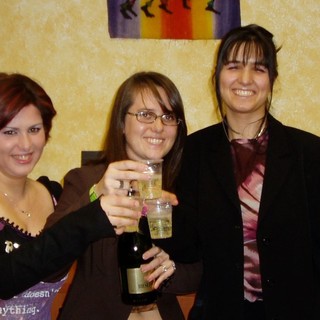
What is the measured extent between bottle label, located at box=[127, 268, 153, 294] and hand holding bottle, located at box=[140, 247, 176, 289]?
0.5 inches

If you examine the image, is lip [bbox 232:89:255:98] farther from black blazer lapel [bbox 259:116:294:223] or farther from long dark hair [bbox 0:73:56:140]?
long dark hair [bbox 0:73:56:140]

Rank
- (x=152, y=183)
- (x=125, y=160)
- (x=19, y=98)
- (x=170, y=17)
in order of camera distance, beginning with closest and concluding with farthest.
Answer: (x=152, y=183) → (x=125, y=160) → (x=19, y=98) → (x=170, y=17)

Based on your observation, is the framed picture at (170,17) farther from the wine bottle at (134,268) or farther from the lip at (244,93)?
the wine bottle at (134,268)

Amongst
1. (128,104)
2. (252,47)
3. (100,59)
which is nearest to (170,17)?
(100,59)

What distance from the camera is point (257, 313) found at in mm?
1462

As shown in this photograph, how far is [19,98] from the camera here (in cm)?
140

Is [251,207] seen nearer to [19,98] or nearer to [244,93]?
[244,93]

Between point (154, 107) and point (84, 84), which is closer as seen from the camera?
point (154, 107)

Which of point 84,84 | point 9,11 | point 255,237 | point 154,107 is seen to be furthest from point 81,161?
point 255,237

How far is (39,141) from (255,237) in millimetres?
795

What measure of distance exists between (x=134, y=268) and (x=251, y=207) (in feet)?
1.53

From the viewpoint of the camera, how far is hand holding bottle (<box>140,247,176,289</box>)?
124cm

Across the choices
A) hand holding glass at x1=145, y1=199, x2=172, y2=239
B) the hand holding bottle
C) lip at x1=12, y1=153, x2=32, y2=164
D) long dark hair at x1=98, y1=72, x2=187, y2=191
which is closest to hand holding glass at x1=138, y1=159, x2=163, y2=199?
hand holding glass at x1=145, y1=199, x2=172, y2=239

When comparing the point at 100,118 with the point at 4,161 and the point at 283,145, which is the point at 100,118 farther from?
the point at 283,145
